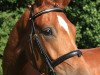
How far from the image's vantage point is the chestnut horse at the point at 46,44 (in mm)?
2965

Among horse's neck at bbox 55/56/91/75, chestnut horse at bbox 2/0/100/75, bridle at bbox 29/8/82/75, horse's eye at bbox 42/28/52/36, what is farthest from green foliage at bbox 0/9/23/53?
horse's neck at bbox 55/56/91/75

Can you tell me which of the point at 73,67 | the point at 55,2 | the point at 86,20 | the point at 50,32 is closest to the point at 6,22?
the point at 86,20

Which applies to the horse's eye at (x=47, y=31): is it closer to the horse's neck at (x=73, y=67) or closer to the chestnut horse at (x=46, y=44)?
the chestnut horse at (x=46, y=44)

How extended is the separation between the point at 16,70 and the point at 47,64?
464 millimetres

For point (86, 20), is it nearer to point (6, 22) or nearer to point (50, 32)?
point (6, 22)

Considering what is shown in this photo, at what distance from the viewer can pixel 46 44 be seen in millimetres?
3062

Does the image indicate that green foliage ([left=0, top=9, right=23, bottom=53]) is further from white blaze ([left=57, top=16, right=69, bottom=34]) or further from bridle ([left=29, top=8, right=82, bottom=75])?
white blaze ([left=57, top=16, right=69, bottom=34])

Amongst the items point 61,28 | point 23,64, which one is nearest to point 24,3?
point 23,64

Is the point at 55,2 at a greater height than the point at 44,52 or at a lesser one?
greater

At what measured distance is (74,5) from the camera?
6.35 m

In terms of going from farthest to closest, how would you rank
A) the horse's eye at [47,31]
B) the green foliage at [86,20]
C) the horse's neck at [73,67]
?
the green foliage at [86,20], the horse's eye at [47,31], the horse's neck at [73,67]

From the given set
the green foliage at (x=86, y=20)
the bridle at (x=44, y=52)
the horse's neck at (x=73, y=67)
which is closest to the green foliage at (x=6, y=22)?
the green foliage at (x=86, y=20)

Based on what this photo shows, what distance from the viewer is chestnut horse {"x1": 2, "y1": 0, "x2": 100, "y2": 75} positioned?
296 cm

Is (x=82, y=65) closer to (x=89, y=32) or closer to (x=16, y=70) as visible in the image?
(x=16, y=70)
